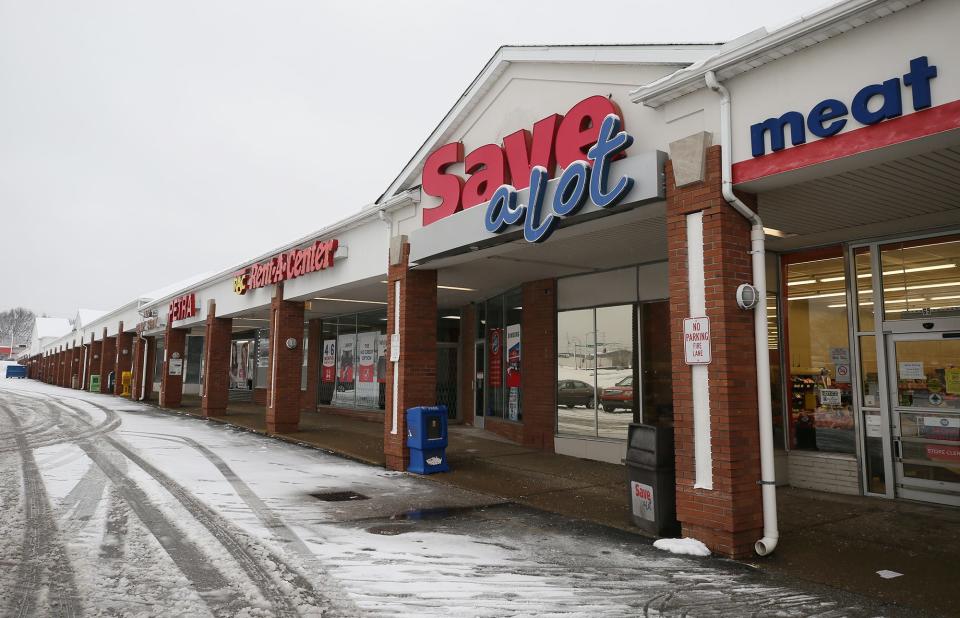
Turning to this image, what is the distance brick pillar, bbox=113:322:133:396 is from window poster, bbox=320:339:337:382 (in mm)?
19062

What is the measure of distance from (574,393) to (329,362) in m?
14.0

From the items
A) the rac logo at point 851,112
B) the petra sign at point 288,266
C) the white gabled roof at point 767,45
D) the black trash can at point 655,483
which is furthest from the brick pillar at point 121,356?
the rac logo at point 851,112

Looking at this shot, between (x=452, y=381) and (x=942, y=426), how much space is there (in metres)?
14.2

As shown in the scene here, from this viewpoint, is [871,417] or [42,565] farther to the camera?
[871,417]

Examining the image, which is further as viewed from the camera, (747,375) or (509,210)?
(509,210)

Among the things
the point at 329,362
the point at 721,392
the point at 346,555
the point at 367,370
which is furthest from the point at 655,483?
the point at 329,362

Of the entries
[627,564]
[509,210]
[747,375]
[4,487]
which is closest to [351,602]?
[627,564]

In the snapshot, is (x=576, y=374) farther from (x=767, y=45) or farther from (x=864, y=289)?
(x=767, y=45)

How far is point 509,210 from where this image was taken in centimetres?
865

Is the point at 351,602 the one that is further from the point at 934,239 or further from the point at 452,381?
the point at 452,381

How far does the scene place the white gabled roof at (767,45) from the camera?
5.25 metres

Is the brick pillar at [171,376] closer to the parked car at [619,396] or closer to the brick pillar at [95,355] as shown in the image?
the brick pillar at [95,355]

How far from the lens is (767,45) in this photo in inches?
234

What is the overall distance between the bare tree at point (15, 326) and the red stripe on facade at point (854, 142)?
166m
